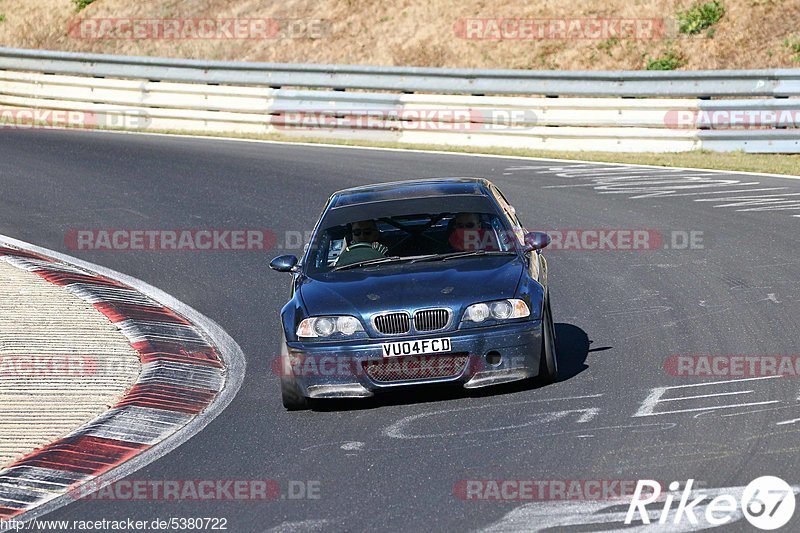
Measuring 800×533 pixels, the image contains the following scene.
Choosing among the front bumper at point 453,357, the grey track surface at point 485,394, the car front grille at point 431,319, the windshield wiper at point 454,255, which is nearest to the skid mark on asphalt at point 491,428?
the grey track surface at point 485,394

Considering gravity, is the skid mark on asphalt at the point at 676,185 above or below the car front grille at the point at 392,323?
above

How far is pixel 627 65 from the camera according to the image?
987 inches

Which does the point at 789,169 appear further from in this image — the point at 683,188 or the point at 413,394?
the point at 413,394

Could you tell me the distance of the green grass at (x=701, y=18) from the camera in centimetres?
2533

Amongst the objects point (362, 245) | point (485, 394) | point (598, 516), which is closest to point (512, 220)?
point (362, 245)

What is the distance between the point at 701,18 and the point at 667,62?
139cm

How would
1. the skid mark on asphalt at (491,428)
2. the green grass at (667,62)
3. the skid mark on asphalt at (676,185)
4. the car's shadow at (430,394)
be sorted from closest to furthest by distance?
1. the skid mark on asphalt at (491,428)
2. the car's shadow at (430,394)
3. the skid mark on asphalt at (676,185)
4. the green grass at (667,62)

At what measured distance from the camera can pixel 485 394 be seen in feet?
28.5

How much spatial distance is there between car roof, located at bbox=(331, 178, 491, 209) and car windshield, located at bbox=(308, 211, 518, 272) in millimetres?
260

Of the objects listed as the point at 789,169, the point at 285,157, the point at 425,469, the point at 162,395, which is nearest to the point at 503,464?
the point at 425,469

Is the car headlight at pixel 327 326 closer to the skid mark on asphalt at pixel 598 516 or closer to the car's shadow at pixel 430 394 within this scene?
the car's shadow at pixel 430 394

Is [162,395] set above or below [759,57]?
below

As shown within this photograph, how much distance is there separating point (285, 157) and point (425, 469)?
14529 millimetres

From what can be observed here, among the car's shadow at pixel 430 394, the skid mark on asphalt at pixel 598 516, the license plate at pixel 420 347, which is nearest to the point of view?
the skid mark on asphalt at pixel 598 516
